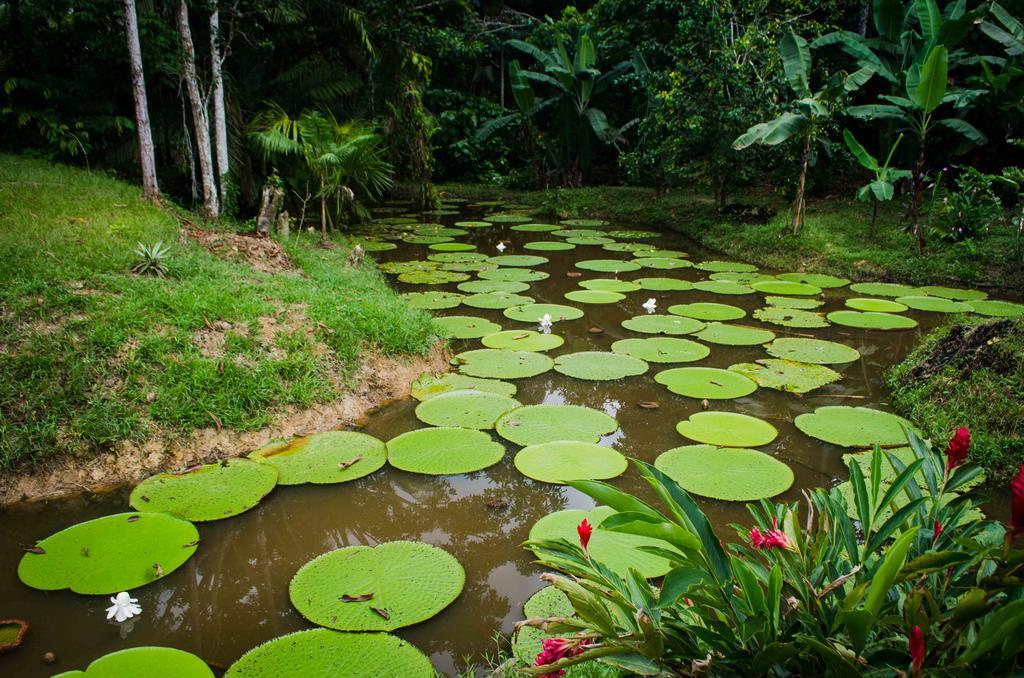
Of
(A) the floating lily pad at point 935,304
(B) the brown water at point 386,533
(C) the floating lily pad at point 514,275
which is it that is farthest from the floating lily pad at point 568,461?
(A) the floating lily pad at point 935,304

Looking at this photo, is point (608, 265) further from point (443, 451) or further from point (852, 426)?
point (443, 451)

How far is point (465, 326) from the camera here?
15.5 feet

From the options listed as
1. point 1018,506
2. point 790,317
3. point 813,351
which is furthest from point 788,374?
point 1018,506

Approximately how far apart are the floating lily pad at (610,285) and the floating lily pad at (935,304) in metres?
2.21

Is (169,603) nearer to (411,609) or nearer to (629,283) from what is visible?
(411,609)

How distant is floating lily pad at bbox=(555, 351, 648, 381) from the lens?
3.88 meters

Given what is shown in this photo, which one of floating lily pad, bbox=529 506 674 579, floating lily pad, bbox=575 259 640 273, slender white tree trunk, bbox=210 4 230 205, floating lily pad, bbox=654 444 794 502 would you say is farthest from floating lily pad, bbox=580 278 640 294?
slender white tree trunk, bbox=210 4 230 205

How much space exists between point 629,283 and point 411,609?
4498 millimetres

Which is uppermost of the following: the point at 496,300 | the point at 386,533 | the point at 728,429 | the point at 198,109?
the point at 198,109

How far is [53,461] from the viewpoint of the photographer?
2666 mm

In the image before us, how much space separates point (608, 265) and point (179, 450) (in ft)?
16.0

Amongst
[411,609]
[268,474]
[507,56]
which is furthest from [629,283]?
[507,56]

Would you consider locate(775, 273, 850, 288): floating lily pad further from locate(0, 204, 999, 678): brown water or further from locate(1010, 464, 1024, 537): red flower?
locate(1010, 464, 1024, 537): red flower

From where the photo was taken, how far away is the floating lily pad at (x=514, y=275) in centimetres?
623
